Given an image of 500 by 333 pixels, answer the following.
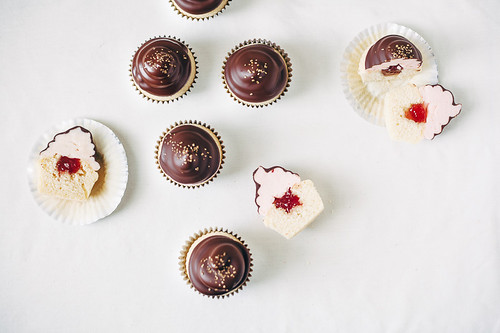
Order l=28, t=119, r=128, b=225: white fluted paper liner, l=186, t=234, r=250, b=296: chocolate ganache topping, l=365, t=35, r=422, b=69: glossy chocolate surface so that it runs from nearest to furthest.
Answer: l=186, t=234, r=250, b=296: chocolate ganache topping → l=365, t=35, r=422, b=69: glossy chocolate surface → l=28, t=119, r=128, b=225: white fluted paper liner

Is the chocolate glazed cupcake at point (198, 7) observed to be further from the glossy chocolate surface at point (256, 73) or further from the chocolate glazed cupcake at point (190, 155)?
the chocolate glazed cupcake at point (190, 155)

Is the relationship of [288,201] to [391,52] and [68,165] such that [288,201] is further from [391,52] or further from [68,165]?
[68,165]

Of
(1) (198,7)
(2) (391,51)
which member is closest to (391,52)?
(2) (391,51)

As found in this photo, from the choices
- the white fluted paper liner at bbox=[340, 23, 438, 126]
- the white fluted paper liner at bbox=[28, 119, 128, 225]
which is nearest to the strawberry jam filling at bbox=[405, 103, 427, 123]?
the white fluted paper liner at bbox=[340, 23, 438, 126]

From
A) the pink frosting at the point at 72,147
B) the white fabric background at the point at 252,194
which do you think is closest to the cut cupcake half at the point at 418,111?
the white fabric background at the point at 252,194

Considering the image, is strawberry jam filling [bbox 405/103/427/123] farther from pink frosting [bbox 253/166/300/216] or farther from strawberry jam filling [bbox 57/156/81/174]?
strawberry jam filling [bbox 57/156/81/174]
